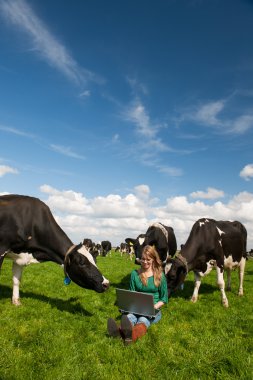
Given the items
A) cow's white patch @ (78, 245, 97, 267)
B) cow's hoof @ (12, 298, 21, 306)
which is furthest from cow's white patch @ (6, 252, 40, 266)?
cow's white patch @ (78, 245, 97, 267)

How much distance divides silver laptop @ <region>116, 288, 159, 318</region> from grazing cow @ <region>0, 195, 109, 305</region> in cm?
177

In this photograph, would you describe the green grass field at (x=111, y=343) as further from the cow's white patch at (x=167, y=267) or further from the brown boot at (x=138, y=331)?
the cow's white patch at (x=167, y=267)

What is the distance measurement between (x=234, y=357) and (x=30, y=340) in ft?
11.9

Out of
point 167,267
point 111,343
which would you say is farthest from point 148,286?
point 167,267

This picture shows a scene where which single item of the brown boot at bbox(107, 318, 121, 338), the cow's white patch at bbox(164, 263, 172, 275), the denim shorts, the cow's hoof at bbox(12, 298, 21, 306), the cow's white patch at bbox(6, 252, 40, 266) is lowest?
the cow's hoof at bbox(12, 298, 21, 306)

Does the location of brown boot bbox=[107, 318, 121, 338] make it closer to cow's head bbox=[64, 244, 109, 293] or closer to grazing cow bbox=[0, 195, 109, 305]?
cow's head bbox=[64, 244, 109, 293]

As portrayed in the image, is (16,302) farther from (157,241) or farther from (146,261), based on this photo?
A: (157,241)

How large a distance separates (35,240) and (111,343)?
154 inches

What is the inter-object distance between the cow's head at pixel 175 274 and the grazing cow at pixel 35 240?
2659 mm

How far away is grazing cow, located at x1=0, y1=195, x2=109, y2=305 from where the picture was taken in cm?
877

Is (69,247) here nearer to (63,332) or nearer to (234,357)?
(63,332)

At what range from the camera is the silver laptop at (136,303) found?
662cm

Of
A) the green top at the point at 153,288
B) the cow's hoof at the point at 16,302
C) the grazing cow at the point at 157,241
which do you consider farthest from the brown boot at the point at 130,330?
the grazing cow at the point at 157,241

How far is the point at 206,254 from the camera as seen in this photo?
37.2ft
